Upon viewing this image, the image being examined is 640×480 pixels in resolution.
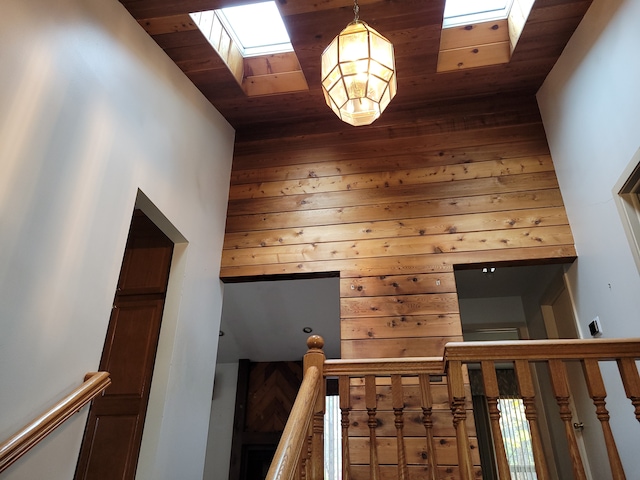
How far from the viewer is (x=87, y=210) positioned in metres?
2.36

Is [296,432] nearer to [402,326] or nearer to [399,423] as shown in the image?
[399,423]

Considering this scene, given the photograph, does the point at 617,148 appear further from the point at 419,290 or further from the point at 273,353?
the point at 273,353

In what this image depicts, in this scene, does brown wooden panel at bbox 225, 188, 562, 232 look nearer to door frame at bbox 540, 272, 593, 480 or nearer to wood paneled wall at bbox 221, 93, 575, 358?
wood paneled wall at bbox 221, 93, 575, 358

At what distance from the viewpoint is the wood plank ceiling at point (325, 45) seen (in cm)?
304

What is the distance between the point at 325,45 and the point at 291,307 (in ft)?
8.76

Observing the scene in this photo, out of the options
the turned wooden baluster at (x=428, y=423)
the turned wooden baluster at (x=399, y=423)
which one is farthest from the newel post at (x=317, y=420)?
the turned wooden baluster at (x=428, y=423)

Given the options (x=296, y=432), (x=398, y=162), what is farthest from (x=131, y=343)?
(x=398, y=162)

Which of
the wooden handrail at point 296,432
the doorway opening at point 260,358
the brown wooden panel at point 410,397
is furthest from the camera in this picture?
the doorway opening at point 260,358

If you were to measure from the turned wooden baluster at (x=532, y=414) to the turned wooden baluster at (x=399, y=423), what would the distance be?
0.44 m

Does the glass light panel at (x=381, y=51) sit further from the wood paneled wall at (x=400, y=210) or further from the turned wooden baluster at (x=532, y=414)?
the turned wooden baluster at (x=532, y=414)

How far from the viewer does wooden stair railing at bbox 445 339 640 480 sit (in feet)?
5.17

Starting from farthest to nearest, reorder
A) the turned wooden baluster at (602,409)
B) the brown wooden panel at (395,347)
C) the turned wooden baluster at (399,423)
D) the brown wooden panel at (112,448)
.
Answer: the brown wooden panel at (395,347) < the brown wooden panel at (112,448) < the turned wooden baluster at (399,423) < the turned wooden baluster at (602,409)

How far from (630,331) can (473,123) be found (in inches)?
78.8

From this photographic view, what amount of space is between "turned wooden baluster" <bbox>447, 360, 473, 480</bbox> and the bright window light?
2664 mm
